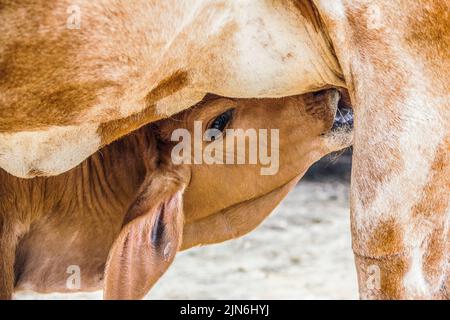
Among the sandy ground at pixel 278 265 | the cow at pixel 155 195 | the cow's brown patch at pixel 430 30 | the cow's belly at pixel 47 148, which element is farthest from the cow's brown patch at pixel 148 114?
the sandy ground at pixel 278 265

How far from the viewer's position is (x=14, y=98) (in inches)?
76.1

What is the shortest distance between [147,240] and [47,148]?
46cm

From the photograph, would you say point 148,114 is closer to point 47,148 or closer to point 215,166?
point 47,148

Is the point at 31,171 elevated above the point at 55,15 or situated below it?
below

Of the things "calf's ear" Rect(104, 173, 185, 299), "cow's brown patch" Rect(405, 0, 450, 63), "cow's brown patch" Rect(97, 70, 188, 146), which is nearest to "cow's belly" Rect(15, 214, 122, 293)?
"calf's ear" Rect(104, 173, 185, 299)

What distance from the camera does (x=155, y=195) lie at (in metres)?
2.65

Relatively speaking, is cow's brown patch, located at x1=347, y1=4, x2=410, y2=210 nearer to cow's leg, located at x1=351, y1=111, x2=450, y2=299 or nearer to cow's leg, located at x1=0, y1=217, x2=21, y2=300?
cow's leg, located at x1=351, y1=111, x2=450, y2=299

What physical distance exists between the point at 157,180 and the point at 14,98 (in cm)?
81

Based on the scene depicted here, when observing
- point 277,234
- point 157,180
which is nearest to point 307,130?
point 157,180

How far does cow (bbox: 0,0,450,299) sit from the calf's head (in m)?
0.56

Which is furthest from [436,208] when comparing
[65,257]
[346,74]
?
[65,257]

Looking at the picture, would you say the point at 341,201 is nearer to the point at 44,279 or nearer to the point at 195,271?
the point at 195,271

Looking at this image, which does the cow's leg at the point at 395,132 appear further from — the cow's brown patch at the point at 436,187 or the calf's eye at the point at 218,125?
the calf's eye at the point at 218,125

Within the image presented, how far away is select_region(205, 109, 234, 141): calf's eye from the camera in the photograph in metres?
2.63
